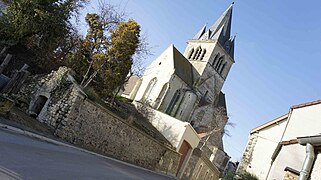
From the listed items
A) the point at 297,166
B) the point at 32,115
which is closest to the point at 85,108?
the point at 32,115

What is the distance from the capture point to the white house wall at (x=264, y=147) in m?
17.4

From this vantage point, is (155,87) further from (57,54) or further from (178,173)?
(57,54)

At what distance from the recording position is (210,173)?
36.5 metres

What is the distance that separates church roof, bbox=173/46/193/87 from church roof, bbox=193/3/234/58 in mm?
7549

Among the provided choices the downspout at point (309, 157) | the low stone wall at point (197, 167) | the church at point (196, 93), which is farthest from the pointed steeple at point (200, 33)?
the downspout at point (309, 157)

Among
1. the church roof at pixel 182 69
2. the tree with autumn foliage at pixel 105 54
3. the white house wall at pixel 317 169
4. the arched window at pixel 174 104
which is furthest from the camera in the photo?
the church roof at pixel 182 69

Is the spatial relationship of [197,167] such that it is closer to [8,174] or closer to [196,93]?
[196,93]

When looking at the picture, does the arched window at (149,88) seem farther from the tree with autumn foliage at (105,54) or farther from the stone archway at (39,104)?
the stone archway at (39,104)

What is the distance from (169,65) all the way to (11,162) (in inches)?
1445

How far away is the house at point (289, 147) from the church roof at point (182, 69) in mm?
23942

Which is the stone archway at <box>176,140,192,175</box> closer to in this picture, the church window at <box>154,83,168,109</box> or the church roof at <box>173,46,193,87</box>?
the church window at <box>154,83,168,109</box>

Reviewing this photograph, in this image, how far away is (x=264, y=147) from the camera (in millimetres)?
18531

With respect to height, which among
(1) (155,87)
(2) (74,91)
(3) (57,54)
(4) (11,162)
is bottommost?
(4) (11,162)

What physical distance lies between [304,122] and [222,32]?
38.9m
